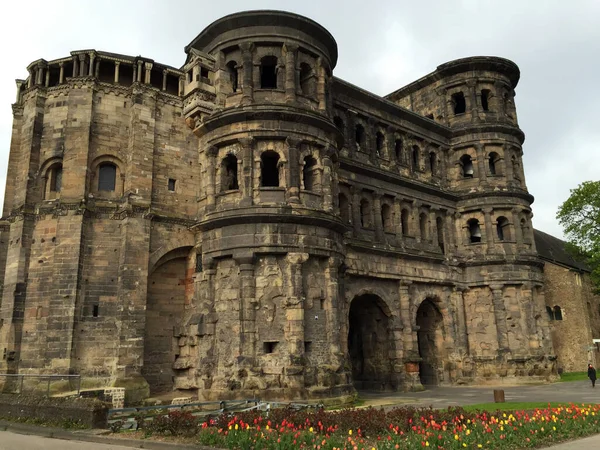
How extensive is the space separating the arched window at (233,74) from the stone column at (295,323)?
7.67 meters

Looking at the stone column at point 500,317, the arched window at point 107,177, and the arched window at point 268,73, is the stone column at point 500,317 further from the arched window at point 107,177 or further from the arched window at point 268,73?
the arched window at point 107,177

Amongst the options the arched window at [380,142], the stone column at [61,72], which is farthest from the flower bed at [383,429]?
the arched window at [380,142]

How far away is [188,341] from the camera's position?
65.3 ft

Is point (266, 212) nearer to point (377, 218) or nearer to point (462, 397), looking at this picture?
point (377, 218)

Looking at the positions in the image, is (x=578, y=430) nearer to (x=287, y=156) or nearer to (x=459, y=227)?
(x=287, y=156)

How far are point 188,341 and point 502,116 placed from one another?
74.6ft

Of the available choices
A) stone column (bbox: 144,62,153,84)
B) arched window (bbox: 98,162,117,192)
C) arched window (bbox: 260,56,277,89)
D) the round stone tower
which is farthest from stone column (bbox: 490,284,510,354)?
stone column (bbox: 144,62,153,84)

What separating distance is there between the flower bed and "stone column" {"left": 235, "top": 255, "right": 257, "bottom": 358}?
6.00 m

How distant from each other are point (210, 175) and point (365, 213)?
28.6 feet

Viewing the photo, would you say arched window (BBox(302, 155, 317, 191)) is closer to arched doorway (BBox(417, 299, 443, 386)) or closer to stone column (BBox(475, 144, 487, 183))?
arched doorway (BBox(417, 299, 443, 386))

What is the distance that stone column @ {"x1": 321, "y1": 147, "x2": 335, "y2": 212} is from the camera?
2006 cm

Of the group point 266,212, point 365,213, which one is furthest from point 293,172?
point 365,213

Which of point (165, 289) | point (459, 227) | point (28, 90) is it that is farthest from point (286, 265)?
point (459, 227)

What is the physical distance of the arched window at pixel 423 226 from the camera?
28.5m
